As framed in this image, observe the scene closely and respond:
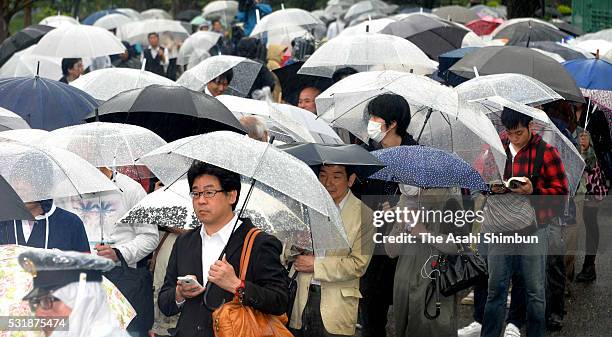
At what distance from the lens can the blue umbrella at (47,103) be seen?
355 inches

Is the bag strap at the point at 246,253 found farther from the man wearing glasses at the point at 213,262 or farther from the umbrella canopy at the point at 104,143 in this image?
the umbrella canopy at the point at 104,143

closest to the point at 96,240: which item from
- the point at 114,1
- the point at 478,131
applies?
the point at 478,131

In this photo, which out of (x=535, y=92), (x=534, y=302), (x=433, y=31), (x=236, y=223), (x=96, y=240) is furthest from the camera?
(x=433, y=31)

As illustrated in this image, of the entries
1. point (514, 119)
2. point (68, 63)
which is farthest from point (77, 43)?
point (514, 119)

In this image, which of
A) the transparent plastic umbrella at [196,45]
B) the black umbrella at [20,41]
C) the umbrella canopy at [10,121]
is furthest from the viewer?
the transparent plastic umbrella at [196,45]

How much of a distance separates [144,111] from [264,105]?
1.11 m

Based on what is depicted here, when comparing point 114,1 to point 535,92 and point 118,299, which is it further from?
point 118,299

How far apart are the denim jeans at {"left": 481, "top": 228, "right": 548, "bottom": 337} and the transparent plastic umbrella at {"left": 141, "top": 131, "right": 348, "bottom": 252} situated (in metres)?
2.25

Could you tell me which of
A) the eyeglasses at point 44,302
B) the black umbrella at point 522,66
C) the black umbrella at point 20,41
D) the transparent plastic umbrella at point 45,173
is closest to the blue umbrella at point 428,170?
the transparent plastic umbrella at point 45,173

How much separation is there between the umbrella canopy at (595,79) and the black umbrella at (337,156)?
13.1ft

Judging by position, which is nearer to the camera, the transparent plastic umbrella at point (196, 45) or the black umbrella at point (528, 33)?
the black umbrella at point (528, 33)

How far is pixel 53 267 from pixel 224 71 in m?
6.81

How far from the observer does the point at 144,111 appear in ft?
27.0

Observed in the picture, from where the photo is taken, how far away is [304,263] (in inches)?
285
